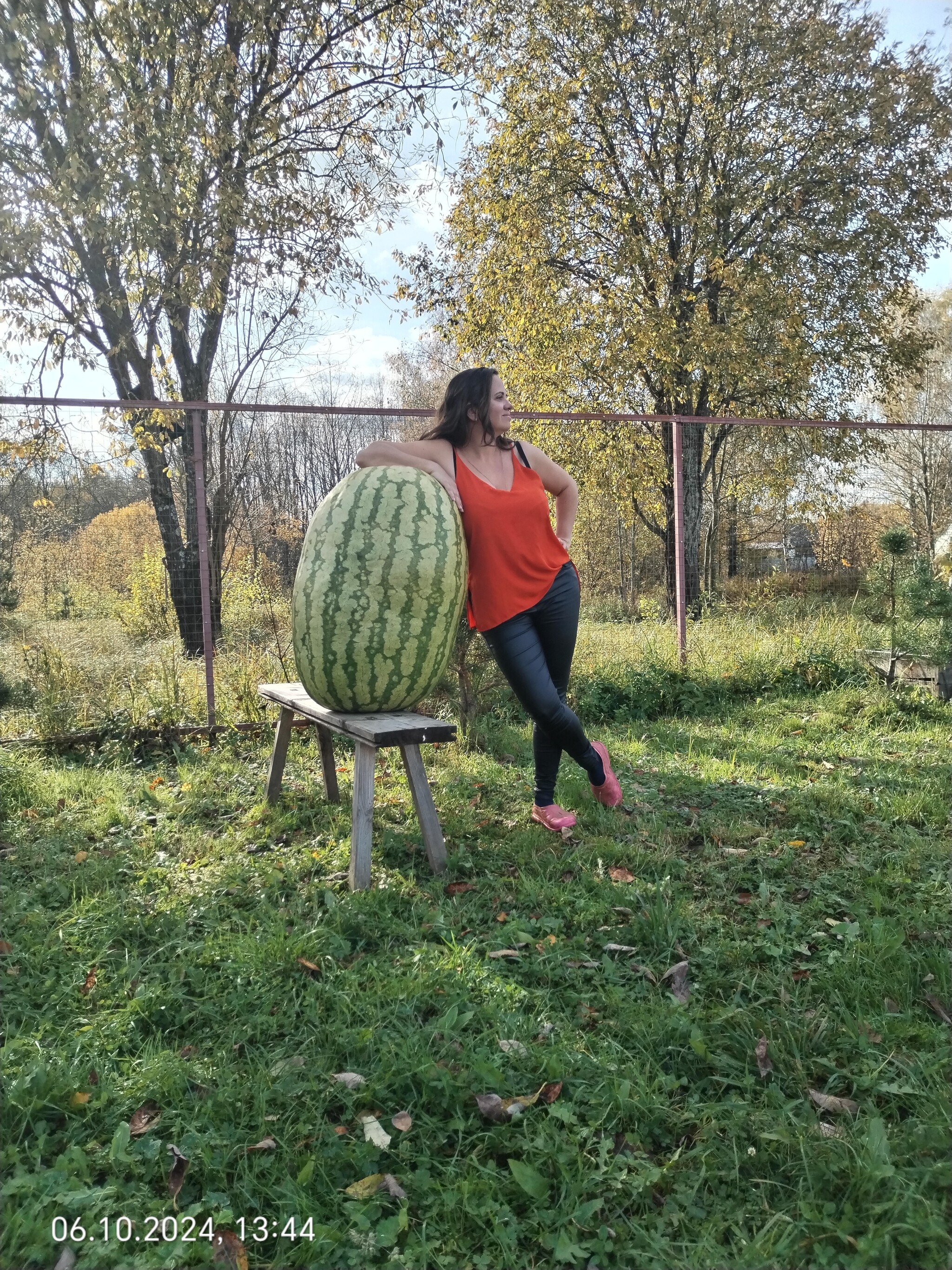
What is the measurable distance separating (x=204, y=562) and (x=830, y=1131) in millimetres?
4746

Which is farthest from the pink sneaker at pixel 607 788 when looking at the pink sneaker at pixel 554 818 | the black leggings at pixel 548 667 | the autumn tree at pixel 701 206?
the autumn tree at pixel 701 206

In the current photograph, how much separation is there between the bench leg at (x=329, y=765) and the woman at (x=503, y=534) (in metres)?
1.06

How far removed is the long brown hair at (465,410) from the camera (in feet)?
10.9

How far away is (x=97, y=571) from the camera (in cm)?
618

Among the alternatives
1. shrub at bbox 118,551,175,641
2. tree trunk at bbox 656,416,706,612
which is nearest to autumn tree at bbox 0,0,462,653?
shrub at bbox 118,551,175,641

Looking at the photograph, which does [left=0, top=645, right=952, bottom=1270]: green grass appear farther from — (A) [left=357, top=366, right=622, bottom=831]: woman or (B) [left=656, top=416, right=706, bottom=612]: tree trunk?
(B) [left=656, top=416, right=706, bottom=612]: tree trunk

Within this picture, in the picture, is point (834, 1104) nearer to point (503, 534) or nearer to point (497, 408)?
point (503, 534)

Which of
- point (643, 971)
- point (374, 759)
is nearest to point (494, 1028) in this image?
point (643, 971)

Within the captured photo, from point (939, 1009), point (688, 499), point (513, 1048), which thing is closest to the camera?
point (513, 1048)

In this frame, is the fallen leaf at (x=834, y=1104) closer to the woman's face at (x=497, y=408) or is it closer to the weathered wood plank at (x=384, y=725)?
the weathered wood plank at (x=384, y=725)

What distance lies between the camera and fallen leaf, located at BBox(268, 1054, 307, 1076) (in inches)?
78.8

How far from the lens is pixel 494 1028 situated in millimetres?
2166

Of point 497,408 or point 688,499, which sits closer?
point 497,408
